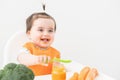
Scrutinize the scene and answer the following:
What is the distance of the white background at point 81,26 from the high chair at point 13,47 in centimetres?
39

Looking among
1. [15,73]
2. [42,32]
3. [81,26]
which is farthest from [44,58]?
[81,26]

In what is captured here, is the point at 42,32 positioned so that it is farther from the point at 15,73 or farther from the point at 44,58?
the point at 15,73

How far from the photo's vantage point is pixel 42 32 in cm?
182

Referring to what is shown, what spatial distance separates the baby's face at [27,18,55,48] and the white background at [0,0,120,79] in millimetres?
452

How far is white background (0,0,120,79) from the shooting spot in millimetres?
2247

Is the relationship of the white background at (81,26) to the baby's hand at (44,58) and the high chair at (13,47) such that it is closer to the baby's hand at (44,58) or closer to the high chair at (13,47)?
the high chair at (13,47)

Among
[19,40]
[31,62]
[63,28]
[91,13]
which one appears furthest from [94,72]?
[91,13]

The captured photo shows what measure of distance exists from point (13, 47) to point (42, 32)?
0.66 ft

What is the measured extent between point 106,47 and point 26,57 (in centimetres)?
114

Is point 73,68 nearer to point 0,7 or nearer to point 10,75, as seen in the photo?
point 10,75

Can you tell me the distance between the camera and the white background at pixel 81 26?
2247 mm

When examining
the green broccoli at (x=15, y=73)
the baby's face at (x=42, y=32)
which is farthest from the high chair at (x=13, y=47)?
the green broccoli at (x=15, y=73)

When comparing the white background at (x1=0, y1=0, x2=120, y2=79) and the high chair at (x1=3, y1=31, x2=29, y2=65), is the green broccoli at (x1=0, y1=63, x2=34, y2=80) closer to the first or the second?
the high chair at (x1=3, y1=31, x2=29, y2=65)

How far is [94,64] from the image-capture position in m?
2.68
